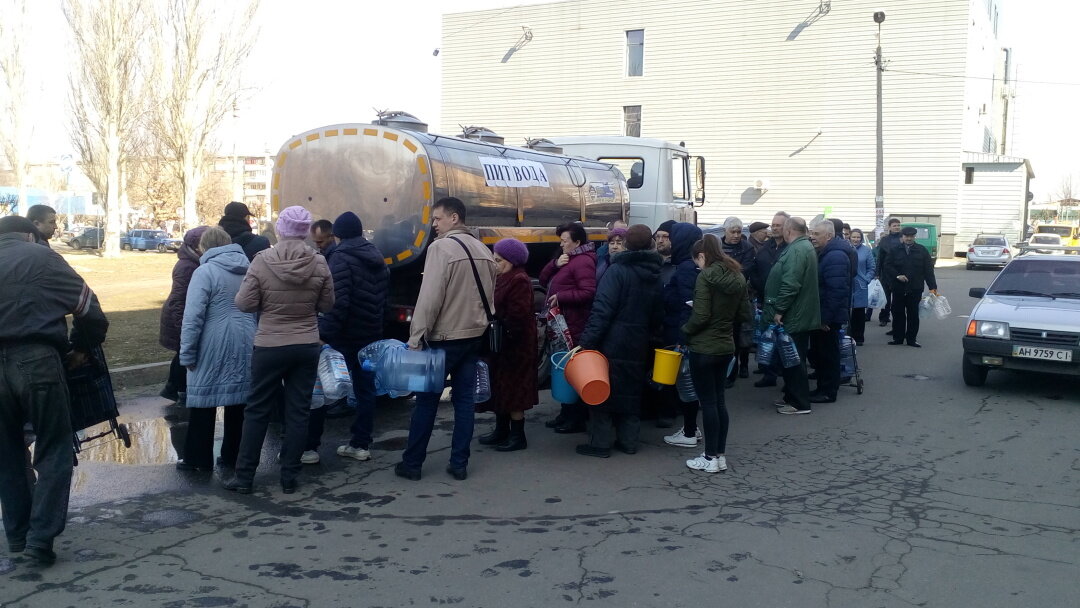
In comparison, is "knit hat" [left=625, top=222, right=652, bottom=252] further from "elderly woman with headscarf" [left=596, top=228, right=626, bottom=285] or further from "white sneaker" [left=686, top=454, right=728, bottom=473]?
"white sneaker" [left=686, top=454, right=728, bottom=473]

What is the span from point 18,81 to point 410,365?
3269 cm

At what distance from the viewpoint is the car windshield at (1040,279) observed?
966cm

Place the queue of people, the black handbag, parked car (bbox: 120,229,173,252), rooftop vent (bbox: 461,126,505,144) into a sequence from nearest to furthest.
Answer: the queue of people → the black handbag → rooftop vent (bbox: 461,126,505,144) → parked car (bbox: 120,229,173,252)

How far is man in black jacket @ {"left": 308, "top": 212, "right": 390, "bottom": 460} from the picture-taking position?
6312 millimetres

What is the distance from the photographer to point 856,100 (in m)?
35.5

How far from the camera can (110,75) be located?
28.0m

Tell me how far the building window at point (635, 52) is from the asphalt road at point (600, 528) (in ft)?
113

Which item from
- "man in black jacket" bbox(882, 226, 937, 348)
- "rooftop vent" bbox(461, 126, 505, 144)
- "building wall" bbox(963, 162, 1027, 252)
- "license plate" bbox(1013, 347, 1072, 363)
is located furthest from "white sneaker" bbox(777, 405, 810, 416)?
"building wall" bbox(963, 162, 1027, 252)

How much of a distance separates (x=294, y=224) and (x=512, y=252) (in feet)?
5.23

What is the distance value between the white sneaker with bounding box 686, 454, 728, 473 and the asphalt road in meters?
0.11

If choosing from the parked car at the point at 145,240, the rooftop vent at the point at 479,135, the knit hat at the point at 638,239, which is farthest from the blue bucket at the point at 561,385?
the parked car at the point at 145,240

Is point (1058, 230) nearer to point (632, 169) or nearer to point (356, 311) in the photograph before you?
point (632, 169)

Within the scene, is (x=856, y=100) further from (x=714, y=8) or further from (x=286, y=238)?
(x=286, y=238)

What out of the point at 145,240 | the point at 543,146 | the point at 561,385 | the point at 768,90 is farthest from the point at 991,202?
the point at 145,240
